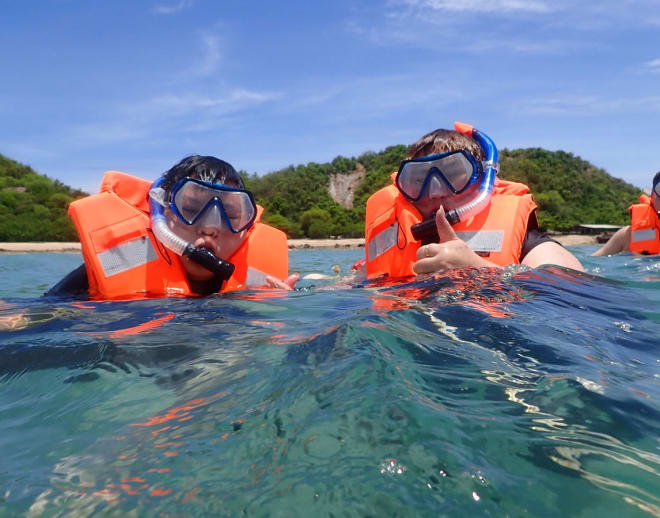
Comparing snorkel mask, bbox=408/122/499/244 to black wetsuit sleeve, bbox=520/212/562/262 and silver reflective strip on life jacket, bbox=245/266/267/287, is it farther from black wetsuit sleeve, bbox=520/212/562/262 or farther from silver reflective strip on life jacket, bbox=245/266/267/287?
silver reflective strip on life jacket, bbox=245/266/267/287

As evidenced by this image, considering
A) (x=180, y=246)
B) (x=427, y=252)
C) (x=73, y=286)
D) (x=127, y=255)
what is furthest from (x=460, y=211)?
(x=73, y=286)

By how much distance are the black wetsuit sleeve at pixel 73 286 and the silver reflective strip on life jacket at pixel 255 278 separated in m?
1.20

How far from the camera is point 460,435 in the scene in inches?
42.4

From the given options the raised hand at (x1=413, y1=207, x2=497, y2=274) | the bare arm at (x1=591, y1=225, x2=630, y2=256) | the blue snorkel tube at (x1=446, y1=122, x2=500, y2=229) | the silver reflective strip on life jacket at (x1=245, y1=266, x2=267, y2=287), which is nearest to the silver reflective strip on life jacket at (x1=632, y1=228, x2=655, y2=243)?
the bare arm at (x1=591, y1=225, x2=630, y2=256)

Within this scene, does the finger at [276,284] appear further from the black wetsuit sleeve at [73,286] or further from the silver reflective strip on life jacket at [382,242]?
the black wetsuit sleeve at [73,286]

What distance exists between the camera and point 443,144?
3457 mm

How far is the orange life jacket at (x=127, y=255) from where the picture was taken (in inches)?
130

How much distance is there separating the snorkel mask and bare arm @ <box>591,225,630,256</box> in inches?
209

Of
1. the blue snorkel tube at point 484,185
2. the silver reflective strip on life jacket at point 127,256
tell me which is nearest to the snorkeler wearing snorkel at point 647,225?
the blue snorkel tube at point 484,185

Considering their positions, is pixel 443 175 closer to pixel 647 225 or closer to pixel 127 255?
pixel 127 255

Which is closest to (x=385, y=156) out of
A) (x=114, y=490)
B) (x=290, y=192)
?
(x=290, y=192)

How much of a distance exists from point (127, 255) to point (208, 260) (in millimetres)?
648

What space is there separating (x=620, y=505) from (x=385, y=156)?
148 ft

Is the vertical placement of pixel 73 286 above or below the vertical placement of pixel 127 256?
below
